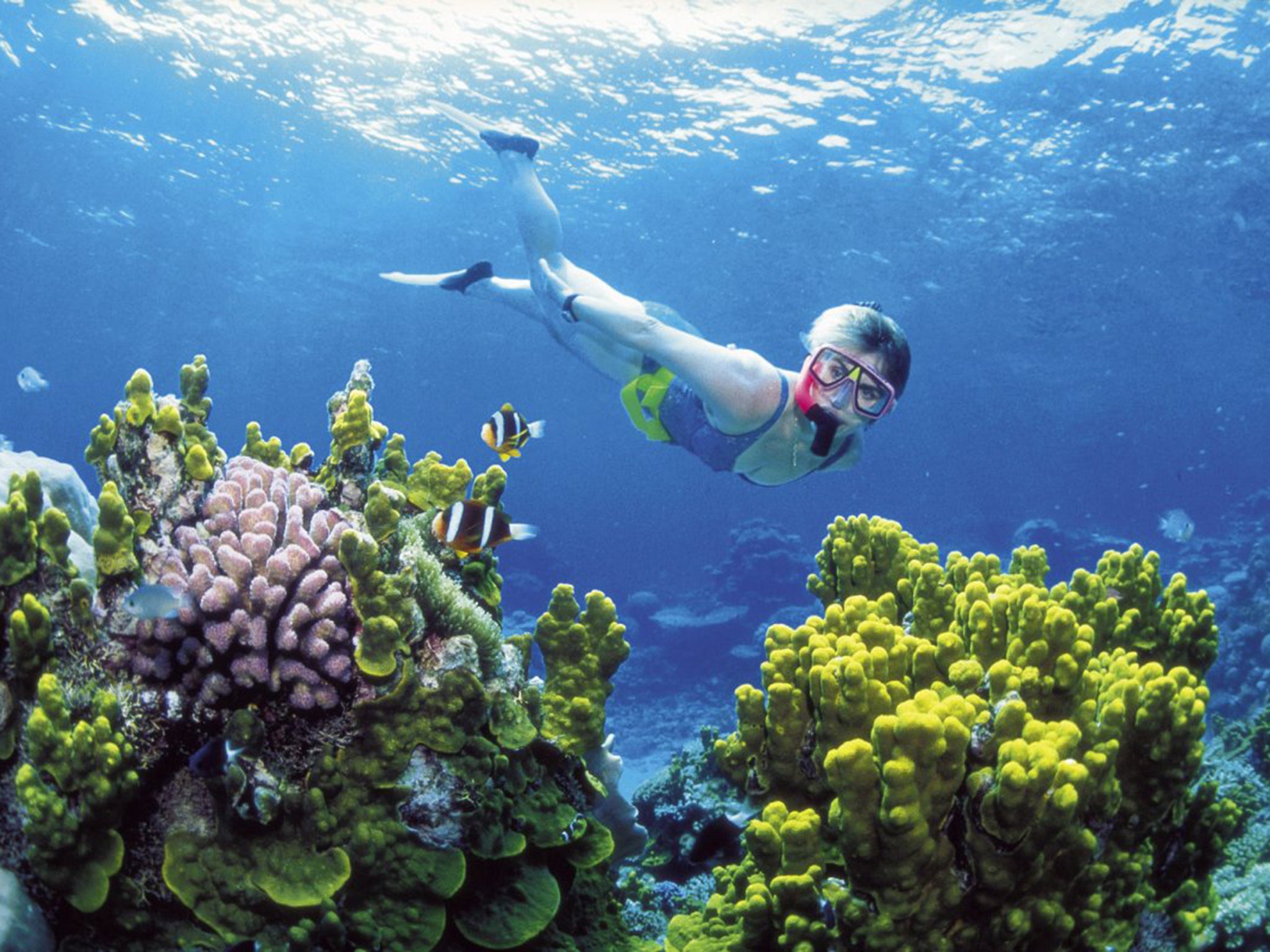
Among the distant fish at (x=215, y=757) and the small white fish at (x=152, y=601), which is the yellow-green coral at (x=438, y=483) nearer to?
the small white fish at (x=152, y=601)

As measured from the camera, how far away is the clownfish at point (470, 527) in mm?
3377

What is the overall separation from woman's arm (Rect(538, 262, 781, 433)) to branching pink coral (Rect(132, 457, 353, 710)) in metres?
2.47

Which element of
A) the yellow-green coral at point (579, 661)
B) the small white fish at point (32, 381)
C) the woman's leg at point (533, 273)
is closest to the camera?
the yellow-green coral at point (579, 661)

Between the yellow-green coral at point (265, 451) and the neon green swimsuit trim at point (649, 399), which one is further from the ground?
the neon green swimsuit trim at point (649, 399)

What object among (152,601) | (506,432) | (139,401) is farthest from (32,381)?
(152,601)

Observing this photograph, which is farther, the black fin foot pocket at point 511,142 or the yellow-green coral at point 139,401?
the black fin foot pocket at point 511,142

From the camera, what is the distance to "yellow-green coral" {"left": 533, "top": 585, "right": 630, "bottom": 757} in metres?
3.88

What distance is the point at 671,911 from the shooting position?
6051 mm

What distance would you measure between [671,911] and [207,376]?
537cm

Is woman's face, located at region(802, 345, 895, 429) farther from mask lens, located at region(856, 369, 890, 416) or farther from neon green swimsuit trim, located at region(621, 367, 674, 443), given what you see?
neon green swimsuit trim, located at region(621, 367, 674, 443)

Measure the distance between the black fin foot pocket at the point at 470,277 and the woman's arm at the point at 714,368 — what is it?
3.36 meters

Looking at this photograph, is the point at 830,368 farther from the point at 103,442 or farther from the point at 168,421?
the point at 103,442

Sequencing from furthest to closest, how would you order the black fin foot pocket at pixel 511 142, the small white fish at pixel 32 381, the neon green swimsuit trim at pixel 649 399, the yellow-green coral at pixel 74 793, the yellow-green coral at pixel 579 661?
the small white fish at pixel 32 381, the black fin foot pocket at pixel 511 142, the neon green swimsuit trim at pixel 649 399, the yellow-green coral at pixel 579 661, the yellow-green coral at pixel 74 793

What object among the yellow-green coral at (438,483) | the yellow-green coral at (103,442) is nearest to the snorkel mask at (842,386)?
the yellow-green coral at (438,483)
